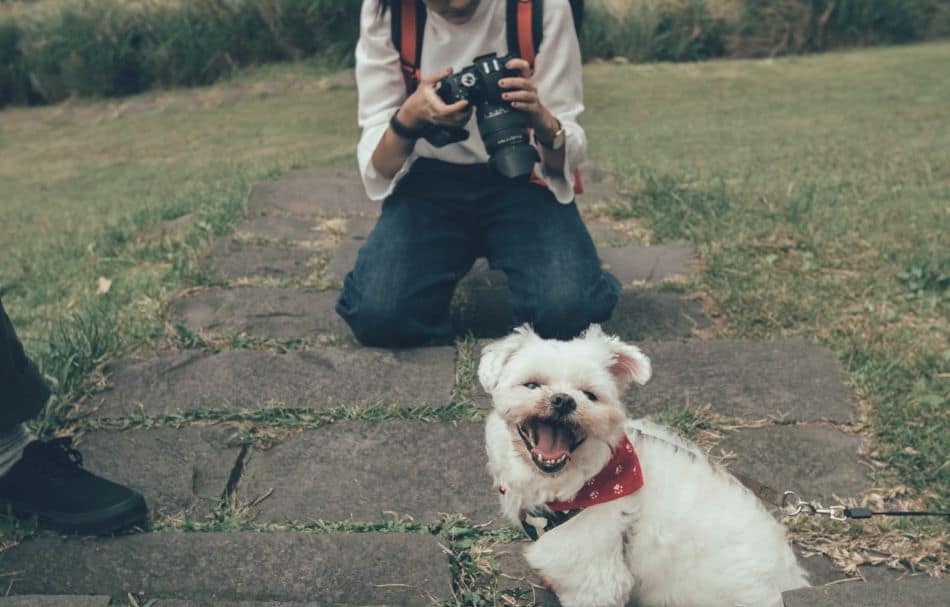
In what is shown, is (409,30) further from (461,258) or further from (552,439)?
(552,439)

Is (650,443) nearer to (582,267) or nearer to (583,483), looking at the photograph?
(583,483)

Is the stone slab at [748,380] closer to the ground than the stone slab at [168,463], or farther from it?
farther from it

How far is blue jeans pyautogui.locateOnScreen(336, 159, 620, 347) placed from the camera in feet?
9.93

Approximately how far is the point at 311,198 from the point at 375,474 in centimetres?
258

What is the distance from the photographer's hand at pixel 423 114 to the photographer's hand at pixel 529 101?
0.46ft

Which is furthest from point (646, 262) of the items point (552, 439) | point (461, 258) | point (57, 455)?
point (57, 455)

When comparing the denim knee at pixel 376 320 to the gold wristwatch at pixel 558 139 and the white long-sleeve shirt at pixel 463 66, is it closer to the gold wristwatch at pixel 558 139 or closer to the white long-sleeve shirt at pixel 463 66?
the white long-sleeve shirt at pixel 463 66

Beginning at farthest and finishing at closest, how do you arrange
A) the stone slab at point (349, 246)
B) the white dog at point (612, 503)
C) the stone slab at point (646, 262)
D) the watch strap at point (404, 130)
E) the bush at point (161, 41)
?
the bush at point (161, 41) < the stone slab at point (349, 246) < the stone slab at point (646, 262) < the watch strap at point (404, 130) < the white dog at point (612, 503)

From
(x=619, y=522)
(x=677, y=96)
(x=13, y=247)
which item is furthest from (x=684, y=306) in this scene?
(x=677, y=96)

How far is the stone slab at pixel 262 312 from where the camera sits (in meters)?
3.23

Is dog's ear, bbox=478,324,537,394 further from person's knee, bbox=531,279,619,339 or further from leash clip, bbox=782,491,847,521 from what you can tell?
person's knee, bbox=531,279,619,339

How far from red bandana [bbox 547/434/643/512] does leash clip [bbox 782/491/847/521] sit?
41 centimetres

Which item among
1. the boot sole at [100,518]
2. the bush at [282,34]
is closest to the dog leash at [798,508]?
the boot sole at [100,518]

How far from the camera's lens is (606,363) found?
1.99m
